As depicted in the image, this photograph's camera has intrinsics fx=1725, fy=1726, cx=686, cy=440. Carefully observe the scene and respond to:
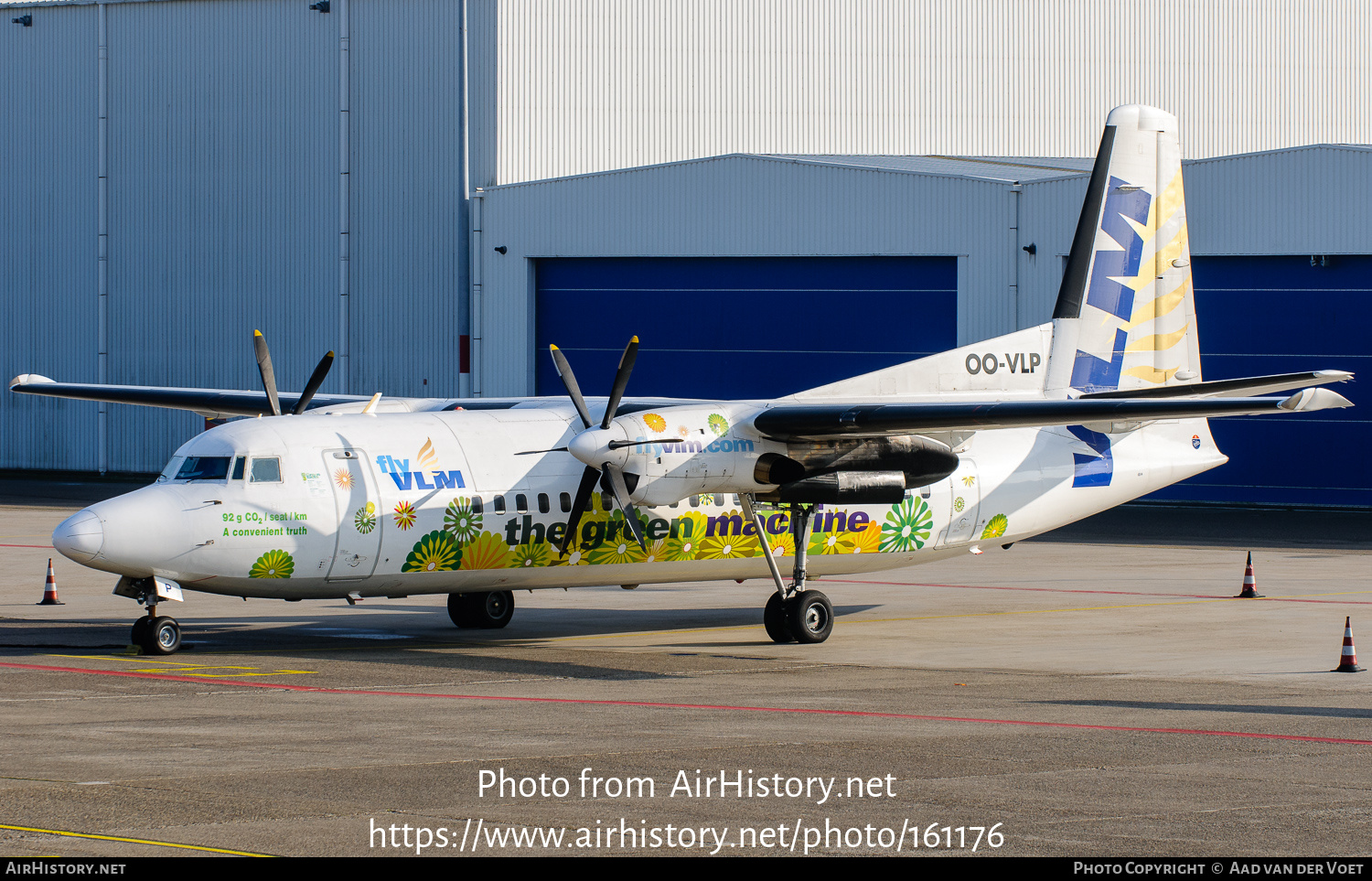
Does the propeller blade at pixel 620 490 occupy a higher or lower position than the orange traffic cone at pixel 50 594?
higher

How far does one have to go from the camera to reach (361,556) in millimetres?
19797

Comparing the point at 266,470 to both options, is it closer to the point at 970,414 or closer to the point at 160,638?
the point at 160,638

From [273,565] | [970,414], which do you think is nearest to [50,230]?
[273,565]

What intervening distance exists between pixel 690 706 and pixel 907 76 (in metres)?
39.4

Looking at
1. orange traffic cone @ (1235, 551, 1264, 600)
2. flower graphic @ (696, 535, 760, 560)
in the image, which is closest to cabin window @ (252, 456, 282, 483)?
flower graphic @ (696, 535, 760, 560)

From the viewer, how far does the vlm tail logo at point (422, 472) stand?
794 inches

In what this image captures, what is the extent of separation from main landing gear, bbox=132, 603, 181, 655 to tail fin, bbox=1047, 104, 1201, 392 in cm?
1216

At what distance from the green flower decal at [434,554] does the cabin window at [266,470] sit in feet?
5.86

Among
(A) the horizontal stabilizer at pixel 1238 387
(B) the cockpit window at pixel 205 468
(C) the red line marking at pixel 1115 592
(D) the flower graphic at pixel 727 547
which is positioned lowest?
(C) the red line marking at pixel 1115 592

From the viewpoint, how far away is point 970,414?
19.4 meters

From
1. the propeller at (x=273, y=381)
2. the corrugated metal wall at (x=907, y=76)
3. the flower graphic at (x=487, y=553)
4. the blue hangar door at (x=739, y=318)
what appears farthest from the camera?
the corrugated metal wall at (x=907, y=76)

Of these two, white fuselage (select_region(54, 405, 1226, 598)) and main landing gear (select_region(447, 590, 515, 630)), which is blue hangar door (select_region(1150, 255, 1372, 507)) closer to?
white fuselage (select_region(54, 405, 1226, 598))

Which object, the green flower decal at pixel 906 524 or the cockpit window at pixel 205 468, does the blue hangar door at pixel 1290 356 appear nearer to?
the green flower decal at pixel 906 524

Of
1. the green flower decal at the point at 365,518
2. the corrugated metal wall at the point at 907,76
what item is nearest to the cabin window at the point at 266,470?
the green flower decal at the point at 365,518
